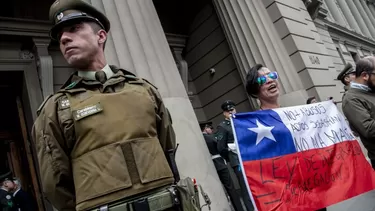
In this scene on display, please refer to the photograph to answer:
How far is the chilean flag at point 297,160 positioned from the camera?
10.7ft

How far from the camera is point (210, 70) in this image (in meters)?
10.0

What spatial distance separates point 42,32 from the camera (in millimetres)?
7414

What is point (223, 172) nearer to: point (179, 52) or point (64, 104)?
point (179, 52)

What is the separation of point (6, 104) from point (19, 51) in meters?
1.24

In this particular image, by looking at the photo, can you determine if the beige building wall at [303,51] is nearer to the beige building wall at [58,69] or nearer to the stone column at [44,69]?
the beige building wall at [58,69]

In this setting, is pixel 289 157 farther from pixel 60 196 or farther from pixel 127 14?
pixel 127 14

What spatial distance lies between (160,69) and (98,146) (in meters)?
3.80

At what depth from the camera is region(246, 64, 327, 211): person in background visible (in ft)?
11.2

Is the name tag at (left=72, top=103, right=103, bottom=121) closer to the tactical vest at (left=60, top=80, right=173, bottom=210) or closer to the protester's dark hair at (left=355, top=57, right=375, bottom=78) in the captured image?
the tactical vest at (left=60, top=80, right=173, bottom=210)

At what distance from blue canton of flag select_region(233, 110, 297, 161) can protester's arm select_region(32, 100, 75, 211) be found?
202cm

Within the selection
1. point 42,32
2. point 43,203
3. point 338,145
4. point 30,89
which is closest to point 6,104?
point 30,89

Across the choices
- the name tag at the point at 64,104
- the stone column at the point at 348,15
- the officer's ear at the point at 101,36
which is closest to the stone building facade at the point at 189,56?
the officer's ear at the point at 101,36

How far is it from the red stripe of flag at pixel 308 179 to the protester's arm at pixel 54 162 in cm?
197

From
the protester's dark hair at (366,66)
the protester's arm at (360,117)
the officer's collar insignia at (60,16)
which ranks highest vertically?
the officer's collar insignia at (60,16)
